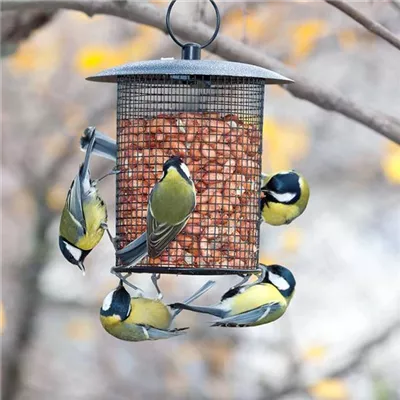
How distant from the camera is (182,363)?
29.7 feet

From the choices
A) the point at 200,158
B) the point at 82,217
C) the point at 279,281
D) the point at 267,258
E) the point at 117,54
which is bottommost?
the point at 279,281

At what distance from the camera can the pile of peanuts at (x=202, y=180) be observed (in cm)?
342

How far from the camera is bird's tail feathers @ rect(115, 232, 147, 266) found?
330 centimetres

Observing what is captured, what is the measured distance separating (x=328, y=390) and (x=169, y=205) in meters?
4.62

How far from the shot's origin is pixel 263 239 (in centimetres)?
836

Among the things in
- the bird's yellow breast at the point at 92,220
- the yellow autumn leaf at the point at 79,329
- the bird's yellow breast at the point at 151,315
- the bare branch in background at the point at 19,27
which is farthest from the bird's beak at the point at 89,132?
the yellow autumn leaf at the point at 79,329

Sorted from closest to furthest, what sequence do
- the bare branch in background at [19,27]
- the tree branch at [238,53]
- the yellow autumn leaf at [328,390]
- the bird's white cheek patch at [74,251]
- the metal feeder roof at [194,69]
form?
the metal feeder roof at [194,69] → the tree branch at [238,53] → the bird's white cheek patch at [74,251] → the bare branch in background at [19,27] → the yellow autumn leaf at [328,390]

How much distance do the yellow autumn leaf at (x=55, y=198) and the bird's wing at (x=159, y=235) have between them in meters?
3.75

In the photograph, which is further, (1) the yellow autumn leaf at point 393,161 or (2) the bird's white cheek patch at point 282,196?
(1) the yellow autumn leaf at point 393,161

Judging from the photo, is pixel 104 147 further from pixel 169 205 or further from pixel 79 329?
pixel 79 329

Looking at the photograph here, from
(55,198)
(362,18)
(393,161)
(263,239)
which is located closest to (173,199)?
(362,18)

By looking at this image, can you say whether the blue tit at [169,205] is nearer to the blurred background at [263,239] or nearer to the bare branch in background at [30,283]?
the blurred background at [263,239]

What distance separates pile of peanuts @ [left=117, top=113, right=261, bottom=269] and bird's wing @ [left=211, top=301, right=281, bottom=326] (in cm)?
16

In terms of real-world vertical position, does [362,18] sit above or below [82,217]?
above
